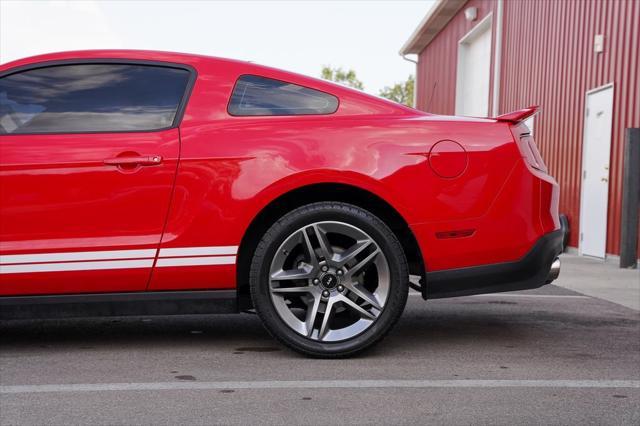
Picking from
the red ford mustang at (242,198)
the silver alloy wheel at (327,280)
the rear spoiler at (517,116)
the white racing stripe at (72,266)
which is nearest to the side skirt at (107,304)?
the red ford mustang at (242,198)

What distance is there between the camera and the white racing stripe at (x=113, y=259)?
404 cm

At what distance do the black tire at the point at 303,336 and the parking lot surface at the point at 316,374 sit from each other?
88 mm

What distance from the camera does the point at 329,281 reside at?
413cm

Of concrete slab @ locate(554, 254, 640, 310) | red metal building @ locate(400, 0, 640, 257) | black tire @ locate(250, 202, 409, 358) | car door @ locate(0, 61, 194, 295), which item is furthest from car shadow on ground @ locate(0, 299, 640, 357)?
red metal building @ locate(400, 0, 640, 257)

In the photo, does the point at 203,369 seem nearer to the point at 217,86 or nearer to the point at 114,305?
the point at 114,305

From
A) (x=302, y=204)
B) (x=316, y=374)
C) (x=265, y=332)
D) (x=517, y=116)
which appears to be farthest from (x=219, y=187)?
(x=517, y=116)

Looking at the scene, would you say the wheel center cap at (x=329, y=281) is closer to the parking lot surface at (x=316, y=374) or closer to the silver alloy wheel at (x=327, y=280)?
the silver alloy wheel at (x=327, y=280)

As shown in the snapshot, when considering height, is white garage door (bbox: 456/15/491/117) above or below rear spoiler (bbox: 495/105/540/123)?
above

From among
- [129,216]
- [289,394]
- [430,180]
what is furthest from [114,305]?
[430,180]

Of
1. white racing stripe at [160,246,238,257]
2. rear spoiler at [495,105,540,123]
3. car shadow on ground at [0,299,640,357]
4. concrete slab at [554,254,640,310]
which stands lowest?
concrete slab at [554,254,640,310]

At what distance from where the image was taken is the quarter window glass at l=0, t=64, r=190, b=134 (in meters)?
4.20

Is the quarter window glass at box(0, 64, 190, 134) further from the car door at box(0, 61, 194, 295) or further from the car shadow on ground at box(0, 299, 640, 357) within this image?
the car shadow on ground at box(0, 299, 640, 357)

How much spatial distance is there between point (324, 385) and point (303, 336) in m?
0.50

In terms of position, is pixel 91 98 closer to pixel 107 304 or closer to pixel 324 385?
pixel 107 304
